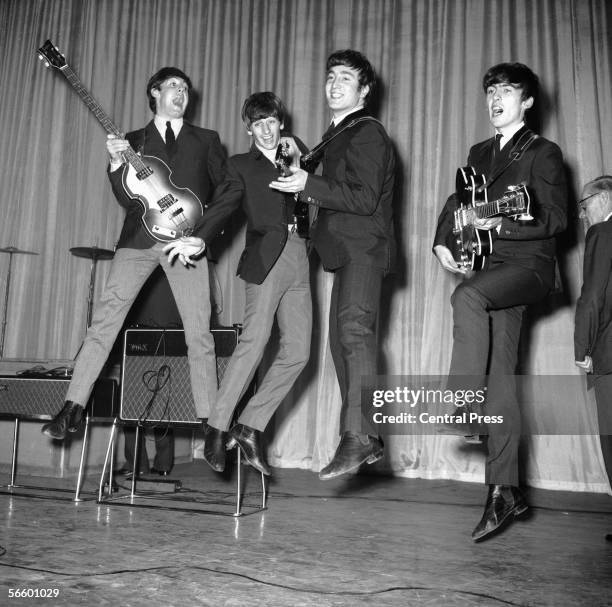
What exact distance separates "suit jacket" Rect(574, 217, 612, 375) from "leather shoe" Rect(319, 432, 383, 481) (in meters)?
0.92

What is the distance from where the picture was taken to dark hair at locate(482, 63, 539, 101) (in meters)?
2.85

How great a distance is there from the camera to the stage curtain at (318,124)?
14.5ft

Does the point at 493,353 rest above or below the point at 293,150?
below

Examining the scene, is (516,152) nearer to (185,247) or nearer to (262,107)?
(262,107)

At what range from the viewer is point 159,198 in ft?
11.1

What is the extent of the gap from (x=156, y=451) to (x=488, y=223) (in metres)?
2.82

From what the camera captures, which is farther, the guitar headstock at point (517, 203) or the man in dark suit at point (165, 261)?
the man in dark suit at point (165, 261)

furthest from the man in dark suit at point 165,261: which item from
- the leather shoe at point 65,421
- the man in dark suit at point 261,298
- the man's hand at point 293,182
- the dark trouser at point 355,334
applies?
the dark trouser at point 355,334

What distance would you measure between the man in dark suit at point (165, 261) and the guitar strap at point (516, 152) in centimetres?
132

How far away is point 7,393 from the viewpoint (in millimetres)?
3904

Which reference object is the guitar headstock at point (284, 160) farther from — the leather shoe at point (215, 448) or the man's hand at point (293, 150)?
the leather shoe at point (215, 448)

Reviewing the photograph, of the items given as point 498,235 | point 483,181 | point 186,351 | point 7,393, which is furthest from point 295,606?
point 7,393

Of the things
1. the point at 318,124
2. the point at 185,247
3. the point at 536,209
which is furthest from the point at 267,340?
the point at 318,124

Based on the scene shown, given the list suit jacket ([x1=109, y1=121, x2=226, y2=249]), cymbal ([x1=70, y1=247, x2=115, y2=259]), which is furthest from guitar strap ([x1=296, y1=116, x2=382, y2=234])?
cymbal ([x1=70, y1=247, x2=115, y2=259])
